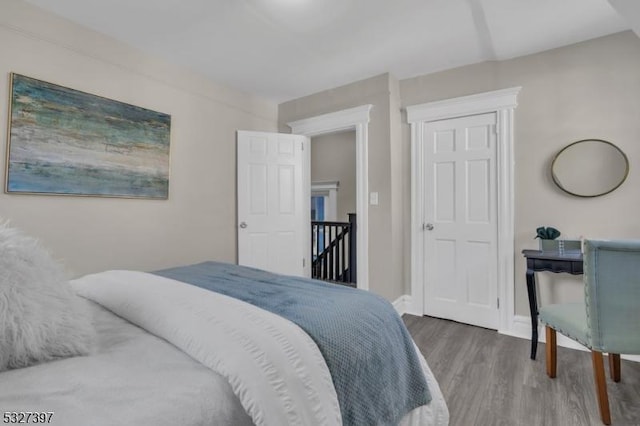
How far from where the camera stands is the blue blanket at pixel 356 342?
0.95 meters

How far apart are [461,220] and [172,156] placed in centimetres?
275

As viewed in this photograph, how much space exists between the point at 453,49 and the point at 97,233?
10.6 feet

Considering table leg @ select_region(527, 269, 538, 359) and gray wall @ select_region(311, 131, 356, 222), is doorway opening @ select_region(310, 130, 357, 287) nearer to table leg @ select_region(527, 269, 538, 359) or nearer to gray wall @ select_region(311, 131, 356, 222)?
gray wall @ select_region(311, 131, 356, 222)

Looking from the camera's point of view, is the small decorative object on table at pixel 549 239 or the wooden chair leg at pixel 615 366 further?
the small decorative object on table at pixel 549 239

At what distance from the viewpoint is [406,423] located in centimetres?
117

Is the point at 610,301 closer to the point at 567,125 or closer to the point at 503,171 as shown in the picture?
the point at 503,171

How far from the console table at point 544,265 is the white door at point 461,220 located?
467 millimetres

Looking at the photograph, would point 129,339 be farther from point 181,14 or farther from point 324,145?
point 324,145

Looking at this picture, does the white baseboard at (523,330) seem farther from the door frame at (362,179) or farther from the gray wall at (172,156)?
the gray wall at (172,156)

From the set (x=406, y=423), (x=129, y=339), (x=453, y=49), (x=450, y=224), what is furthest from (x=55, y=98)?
(x=450, y=224)

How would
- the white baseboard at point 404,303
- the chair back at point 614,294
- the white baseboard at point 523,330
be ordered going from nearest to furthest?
the chair back at point 614,294, the white baseboard at point 523,330, the white baseboard at point 404,303

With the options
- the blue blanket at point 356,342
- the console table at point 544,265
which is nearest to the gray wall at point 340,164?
the console table at point 544,265

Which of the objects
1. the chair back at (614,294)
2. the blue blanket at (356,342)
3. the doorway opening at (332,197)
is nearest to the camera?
the blue blanket at (356,342)

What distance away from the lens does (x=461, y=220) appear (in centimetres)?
290
